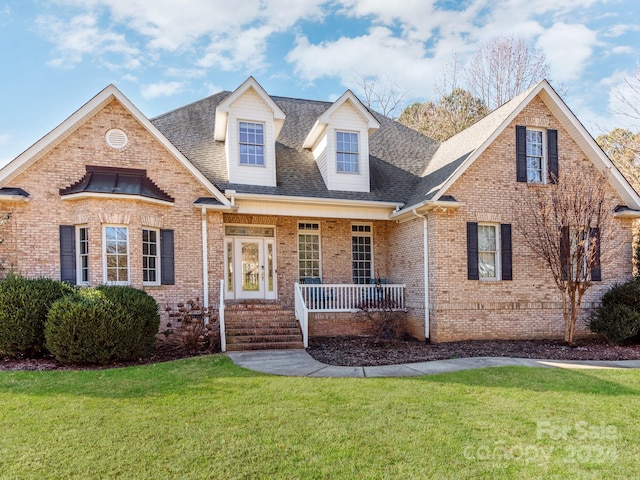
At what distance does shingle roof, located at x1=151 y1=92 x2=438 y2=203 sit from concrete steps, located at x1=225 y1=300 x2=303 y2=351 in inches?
129

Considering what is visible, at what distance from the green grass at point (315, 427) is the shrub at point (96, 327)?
1177 mm

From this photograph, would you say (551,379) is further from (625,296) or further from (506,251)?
(625,296)

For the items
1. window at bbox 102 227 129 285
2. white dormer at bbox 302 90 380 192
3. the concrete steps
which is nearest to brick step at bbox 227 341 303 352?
the concrete steps

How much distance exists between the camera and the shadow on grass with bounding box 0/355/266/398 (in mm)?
6504

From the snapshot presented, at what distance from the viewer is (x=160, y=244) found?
37.3 feet

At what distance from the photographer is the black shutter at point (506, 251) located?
1227 centimetres

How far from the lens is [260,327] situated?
11297mm

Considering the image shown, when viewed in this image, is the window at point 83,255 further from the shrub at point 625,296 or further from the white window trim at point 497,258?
the shrub at point 625,296

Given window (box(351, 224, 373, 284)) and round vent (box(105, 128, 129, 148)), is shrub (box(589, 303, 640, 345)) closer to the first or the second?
window (box(351, 224, 373, 284))

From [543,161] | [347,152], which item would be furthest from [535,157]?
[347,152]

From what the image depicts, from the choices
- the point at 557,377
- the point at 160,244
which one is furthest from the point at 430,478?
the point at 160,244

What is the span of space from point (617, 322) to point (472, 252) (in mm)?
4153

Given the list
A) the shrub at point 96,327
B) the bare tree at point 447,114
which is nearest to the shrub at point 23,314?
the shrub at point 96,327

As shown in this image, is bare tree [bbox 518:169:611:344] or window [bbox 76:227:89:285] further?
bare tree [bbox 518:169:611:344]
